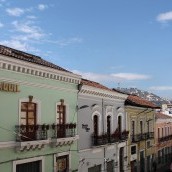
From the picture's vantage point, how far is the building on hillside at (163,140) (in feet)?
138

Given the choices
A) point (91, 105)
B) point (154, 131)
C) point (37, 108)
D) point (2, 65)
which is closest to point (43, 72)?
→ point (37, 108)

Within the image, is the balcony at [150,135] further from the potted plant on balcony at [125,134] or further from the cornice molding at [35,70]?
the cornice molding at [35,70]

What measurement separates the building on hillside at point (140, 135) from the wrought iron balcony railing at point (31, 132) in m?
13.3

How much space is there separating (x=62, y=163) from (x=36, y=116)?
355cm

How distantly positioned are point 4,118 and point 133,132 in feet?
59.6

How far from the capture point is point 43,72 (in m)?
18.2

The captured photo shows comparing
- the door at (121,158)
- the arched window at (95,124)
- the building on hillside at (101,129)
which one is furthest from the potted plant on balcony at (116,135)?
the arched window at (95,124)

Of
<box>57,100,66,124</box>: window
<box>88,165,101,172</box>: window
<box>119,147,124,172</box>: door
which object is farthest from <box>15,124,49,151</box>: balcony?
<box>119,147,124,172</box>: door

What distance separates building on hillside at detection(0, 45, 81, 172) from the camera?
1603cm

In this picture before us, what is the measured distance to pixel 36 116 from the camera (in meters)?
18.0

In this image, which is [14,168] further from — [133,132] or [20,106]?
[133,132]

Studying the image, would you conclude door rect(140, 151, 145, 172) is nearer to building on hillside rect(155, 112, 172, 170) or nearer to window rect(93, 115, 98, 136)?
building on hillside rect(155, 112, 172, 170)

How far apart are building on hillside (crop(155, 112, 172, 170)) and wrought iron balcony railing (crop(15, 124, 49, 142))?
24.9 meters

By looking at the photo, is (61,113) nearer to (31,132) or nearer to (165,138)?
(31,132)
